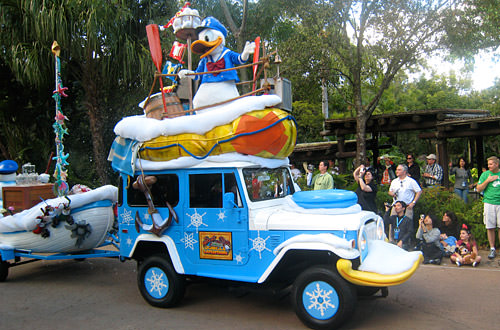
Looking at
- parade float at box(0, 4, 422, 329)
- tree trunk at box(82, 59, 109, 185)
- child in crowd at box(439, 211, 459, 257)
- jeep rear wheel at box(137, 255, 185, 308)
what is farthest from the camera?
tree trunk at box(82, 59, 109, 185)

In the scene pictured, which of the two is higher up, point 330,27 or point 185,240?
point 330,27

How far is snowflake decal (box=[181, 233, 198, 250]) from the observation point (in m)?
5.13

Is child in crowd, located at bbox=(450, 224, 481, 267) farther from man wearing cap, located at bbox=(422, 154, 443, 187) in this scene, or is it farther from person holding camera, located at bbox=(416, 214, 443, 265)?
man wearing cap, located at bbox=(422, 154, 443, 187)

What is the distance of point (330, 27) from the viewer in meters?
11.2

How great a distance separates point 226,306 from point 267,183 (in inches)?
65.6

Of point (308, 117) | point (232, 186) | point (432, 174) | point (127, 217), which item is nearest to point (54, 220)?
point (127, 217)

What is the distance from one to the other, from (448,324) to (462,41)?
8438 mm

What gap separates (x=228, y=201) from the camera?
476 cm

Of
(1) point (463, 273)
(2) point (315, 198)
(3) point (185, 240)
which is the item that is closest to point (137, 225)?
(3) point (185, 240)

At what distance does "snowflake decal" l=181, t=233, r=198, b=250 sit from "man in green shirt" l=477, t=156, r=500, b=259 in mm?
5159

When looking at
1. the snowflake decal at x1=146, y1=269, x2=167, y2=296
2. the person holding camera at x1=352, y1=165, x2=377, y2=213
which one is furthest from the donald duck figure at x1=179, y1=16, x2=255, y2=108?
the person holding camera at x1=352, y1=165, x2=377, y2=213

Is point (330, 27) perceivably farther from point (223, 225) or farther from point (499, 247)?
point (223, 225)

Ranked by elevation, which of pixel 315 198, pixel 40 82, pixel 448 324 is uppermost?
pixel 40 82

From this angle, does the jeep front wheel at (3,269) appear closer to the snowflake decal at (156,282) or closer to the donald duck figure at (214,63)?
the snowflake decal at (156,282)
